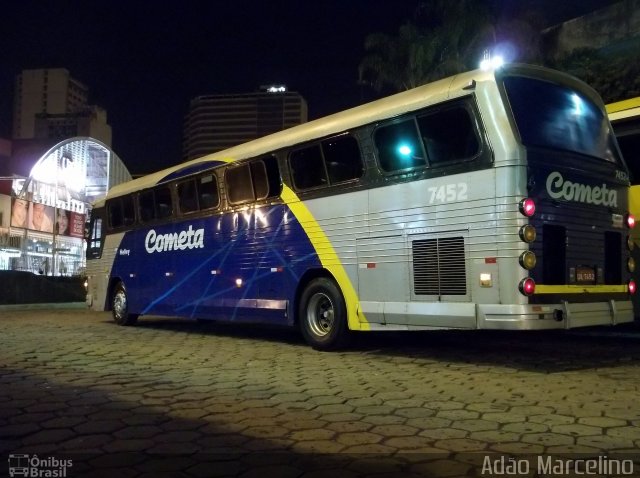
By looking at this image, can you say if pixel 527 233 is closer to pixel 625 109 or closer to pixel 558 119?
pixel 558 119

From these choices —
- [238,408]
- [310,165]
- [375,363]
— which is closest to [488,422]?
[238,408]

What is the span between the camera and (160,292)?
12500 mm

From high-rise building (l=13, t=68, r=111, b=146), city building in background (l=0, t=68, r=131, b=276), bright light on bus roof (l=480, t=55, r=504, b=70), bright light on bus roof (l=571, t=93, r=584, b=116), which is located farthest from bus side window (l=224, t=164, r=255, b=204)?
high-rise building (l=13, t=68, r=111, b=146)

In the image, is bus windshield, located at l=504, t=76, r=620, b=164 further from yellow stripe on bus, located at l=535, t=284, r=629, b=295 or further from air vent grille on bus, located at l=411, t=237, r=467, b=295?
yellow stripe on bus, located at l=535, t=284, r=629, b=295

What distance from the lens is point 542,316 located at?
646 cm

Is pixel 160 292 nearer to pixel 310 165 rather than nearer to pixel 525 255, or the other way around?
pixel 310 165

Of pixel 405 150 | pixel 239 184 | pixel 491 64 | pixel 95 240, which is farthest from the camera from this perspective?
pixel 95 240

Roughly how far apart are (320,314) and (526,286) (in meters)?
3.41

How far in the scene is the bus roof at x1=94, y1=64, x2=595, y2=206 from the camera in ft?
23.1

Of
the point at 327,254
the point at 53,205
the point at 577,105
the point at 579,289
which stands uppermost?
the point at 53,205

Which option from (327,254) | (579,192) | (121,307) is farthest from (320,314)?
(121,307)

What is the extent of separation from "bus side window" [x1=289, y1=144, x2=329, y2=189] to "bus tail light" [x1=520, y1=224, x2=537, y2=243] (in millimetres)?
3116

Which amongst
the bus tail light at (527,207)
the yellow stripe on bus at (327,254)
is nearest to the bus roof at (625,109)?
the bus tail light at (527,207)

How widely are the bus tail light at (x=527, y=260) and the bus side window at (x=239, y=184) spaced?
4.91 m
